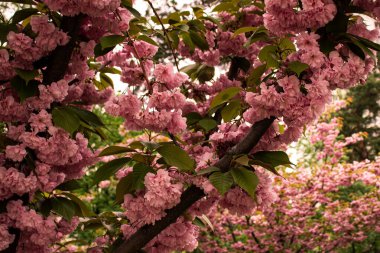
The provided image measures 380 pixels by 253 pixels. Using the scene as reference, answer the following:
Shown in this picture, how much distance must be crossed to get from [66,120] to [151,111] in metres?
0.37

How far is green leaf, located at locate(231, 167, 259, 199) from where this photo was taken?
2014 millimetres

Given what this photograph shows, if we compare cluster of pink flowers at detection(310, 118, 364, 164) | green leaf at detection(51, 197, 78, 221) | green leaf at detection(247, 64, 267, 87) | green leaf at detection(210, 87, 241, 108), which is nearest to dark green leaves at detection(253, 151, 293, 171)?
green leaf at detection(210, 87, 241, 108)

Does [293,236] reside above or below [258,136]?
below

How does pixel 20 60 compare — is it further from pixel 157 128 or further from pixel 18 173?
pixel 157 128

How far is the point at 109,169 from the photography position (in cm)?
221

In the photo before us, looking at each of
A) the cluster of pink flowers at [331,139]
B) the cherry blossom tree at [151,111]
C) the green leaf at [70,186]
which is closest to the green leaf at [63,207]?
the cherry blossom tree at [151,111]

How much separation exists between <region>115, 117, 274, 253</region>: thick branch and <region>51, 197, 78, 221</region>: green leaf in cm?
30

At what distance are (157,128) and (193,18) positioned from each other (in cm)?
120

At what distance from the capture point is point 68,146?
227cm

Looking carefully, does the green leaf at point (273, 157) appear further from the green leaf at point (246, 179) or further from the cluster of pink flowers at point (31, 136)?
the cluster of pink flowers at point (31, 136)

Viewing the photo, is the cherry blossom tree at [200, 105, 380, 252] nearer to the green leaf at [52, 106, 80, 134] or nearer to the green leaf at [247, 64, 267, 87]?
the green leaf at [247, 64, 267, 87]

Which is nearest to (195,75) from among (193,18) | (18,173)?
(193,18)

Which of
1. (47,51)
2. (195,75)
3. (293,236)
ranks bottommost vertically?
(293,236)

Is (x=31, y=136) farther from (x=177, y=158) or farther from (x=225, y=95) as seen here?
(x=225, y=95)
